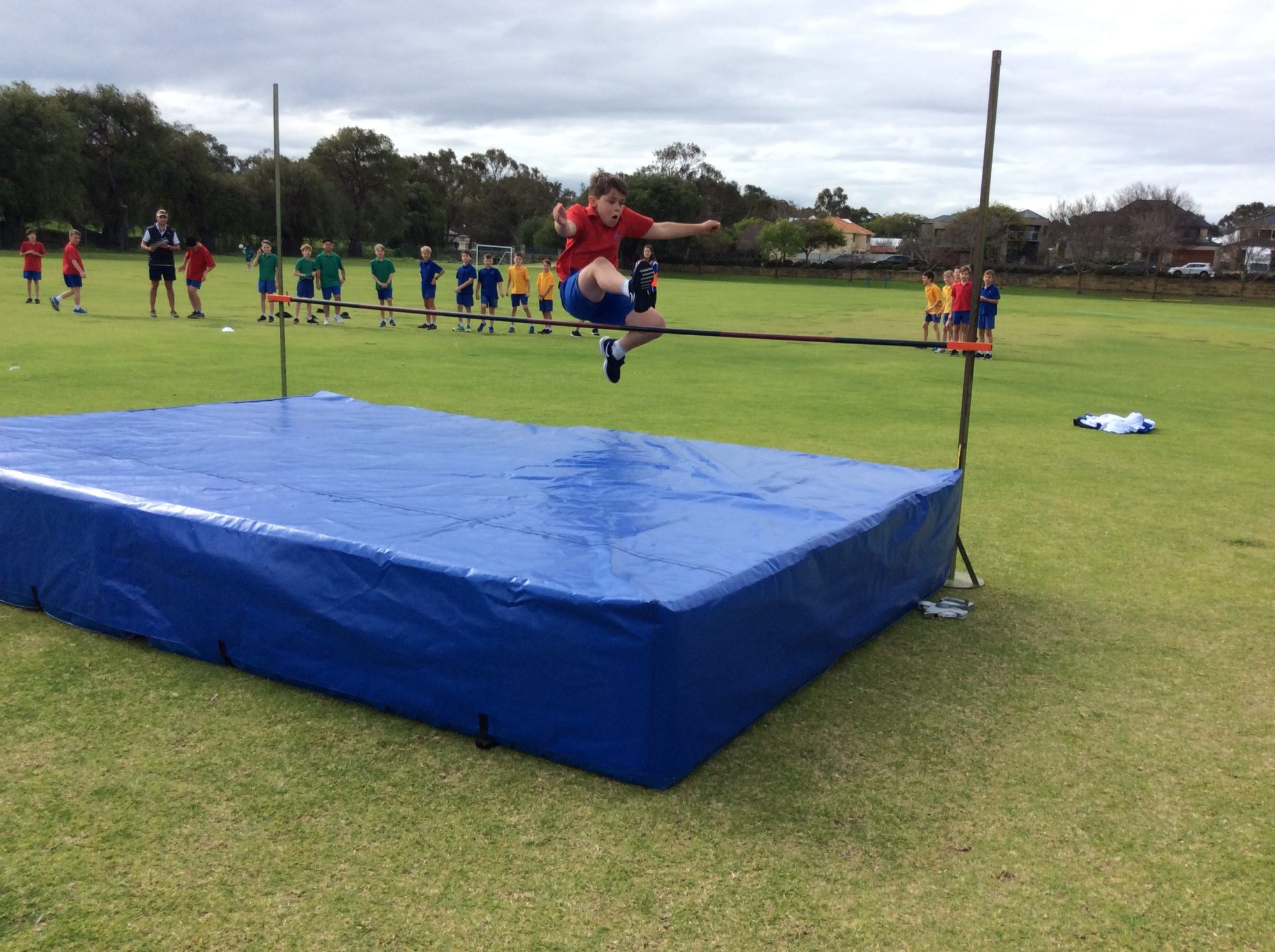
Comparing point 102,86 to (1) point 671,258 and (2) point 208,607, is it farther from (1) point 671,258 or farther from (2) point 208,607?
(2) point 208,607

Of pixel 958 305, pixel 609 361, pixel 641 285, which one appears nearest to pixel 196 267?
pixel 958 305

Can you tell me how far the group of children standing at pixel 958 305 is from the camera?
15.9 m

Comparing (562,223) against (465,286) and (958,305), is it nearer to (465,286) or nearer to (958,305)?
(958,305)

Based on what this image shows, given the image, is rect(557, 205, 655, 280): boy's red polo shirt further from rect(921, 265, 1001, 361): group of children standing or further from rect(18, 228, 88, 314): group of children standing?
rect(18, 228, 88, 314): group of children standing

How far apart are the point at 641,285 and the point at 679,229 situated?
0.70 metres

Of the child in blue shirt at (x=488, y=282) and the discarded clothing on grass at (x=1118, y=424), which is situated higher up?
the child in blue shirt at (x=488, y=282)

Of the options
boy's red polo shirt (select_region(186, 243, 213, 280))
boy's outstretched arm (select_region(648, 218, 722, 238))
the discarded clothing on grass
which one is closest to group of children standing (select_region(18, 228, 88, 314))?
boy's red polo shirt (select_region(186, 243, 213, 280))

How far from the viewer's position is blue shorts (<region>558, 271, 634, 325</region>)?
230 inches

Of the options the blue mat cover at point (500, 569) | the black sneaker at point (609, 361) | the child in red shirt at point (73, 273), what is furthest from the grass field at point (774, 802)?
the child in red shirt at point (73, 273)

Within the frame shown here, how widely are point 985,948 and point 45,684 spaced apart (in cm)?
322

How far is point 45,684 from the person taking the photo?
368 centimetres

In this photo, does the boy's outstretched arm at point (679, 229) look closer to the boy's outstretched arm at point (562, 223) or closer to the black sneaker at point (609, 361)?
the boy's outstretched arm at point (562, 223)

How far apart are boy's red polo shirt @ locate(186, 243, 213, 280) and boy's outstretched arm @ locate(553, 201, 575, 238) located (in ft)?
46.9

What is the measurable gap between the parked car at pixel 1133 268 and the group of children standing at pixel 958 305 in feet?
126
